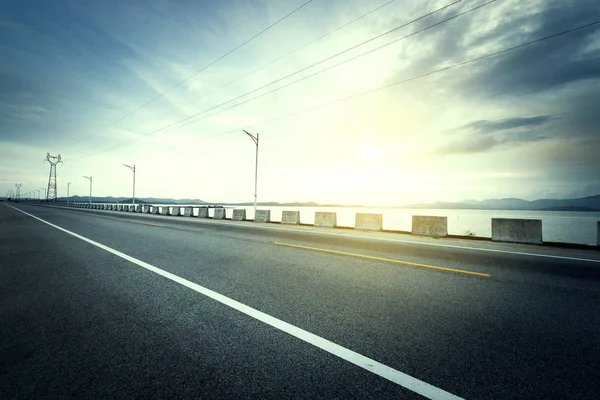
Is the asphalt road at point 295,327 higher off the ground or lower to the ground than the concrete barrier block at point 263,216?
lower

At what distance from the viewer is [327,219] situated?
1719cm

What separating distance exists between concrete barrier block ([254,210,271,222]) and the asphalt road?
15.6 metres

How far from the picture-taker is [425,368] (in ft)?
7.73

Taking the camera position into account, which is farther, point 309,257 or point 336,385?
point 309,257

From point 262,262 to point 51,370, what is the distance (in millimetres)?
4184

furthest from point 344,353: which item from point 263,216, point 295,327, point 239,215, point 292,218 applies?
point 239,215

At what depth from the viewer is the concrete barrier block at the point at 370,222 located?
14656 mm

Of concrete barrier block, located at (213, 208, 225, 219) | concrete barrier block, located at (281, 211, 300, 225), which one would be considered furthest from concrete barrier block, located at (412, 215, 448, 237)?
concrete barrier block, located at (213, 208, 225, 219)

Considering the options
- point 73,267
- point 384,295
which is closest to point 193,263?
point 73,267

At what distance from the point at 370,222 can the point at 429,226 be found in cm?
303

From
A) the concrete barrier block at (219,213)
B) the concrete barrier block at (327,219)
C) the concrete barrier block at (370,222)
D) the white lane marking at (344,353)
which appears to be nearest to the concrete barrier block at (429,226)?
the concrete barrier block at (370,222)

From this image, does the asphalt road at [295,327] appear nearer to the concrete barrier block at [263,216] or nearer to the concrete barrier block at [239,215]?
the concrete barrier block at [263,216]

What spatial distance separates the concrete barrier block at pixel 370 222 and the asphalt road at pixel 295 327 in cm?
854

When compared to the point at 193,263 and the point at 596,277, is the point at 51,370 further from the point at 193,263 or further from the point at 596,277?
the point at 596,277
